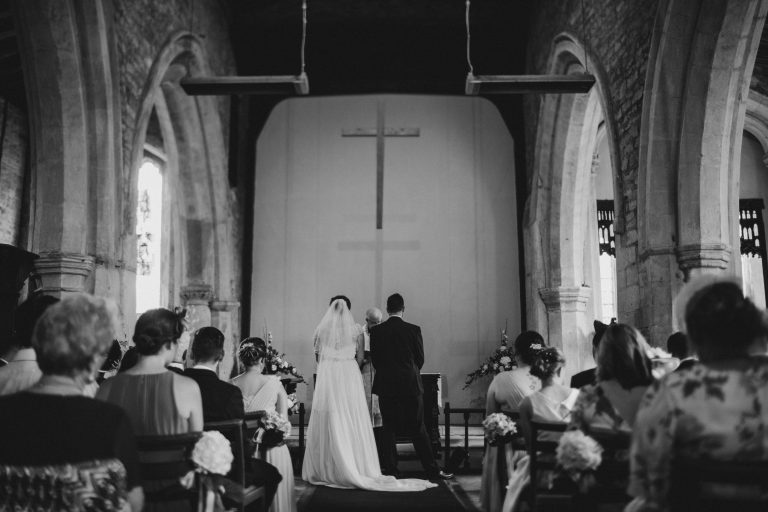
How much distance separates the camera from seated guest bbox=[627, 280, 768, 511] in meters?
1.78

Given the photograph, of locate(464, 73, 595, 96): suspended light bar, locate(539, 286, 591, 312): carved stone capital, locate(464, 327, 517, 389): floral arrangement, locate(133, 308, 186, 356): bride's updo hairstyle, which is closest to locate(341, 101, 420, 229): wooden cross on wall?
locate(464, 327, 517, 389): floral arrangement

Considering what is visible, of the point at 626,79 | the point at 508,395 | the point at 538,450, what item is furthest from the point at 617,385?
the point at 626,79

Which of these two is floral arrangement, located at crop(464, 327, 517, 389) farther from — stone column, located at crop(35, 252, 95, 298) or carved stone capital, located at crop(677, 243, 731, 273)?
stone column, located at crop(35, 252, 95, 298)

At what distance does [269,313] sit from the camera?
11.8 meters

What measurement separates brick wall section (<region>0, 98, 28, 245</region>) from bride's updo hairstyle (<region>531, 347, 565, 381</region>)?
1069 cm

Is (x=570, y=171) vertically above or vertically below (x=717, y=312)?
above

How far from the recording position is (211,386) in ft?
10.9

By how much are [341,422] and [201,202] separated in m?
5.99

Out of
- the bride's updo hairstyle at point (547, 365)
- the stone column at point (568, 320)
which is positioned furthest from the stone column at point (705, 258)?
the stone column at point (568, 320)

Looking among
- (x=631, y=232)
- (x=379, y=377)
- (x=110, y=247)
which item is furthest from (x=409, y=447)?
(x=110, y=247)

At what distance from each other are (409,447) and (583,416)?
5.44 meters

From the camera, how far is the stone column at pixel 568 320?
410 inches

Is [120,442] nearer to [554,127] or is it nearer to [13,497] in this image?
[13,497]

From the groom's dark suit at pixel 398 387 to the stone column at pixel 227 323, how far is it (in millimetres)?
5431
